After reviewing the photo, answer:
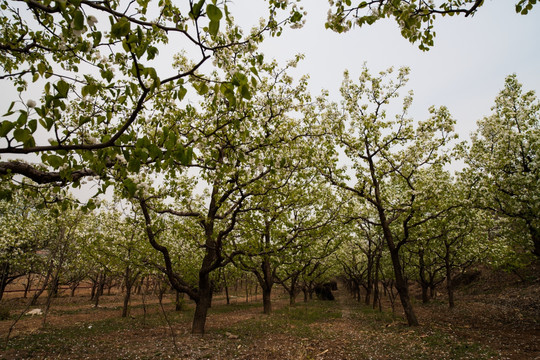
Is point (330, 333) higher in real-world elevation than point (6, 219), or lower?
lower

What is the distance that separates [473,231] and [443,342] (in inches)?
536

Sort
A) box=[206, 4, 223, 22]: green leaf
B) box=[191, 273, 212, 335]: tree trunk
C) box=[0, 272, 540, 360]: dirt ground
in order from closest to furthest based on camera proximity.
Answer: box=[206, 4, 223, 22]: green leaf
box=[0, 272, 540, 360]: dirt ground
box=[191, 273, 212, 335]: tree trunk

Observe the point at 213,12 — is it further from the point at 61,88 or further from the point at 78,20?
the point at 61,88

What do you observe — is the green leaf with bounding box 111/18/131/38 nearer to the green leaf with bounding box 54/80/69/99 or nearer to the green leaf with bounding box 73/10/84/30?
the green leaf with bounding box 73/10/84/30

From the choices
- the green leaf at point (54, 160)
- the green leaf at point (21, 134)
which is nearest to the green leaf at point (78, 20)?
the green leaf at point (21, 134)

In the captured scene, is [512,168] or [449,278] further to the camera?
[449,278]

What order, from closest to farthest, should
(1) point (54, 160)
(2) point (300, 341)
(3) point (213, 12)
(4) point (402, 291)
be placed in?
(3) point (213, 12) → (1) point (54, 160) → (2) point (300, 341) → (4) point (402, 291)

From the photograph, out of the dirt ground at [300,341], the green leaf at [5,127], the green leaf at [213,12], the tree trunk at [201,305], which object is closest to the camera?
the green leaf at [213,12]

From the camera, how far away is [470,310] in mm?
21234

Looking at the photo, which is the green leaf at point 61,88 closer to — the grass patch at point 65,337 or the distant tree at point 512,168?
the grass patch at point 65,337

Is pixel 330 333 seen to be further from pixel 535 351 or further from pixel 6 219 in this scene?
pixel 6 219

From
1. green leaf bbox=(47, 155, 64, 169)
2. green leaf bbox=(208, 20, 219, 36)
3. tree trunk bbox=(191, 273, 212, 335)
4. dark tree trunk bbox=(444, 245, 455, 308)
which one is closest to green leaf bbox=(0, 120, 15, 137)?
green leaf bbox=(47, 155, 64, 169)

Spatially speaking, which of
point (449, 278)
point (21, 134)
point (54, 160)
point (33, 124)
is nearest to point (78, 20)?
point (33, 124)

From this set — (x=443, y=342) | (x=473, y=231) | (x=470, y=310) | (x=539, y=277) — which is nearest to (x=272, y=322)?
(x=443, y=342)
